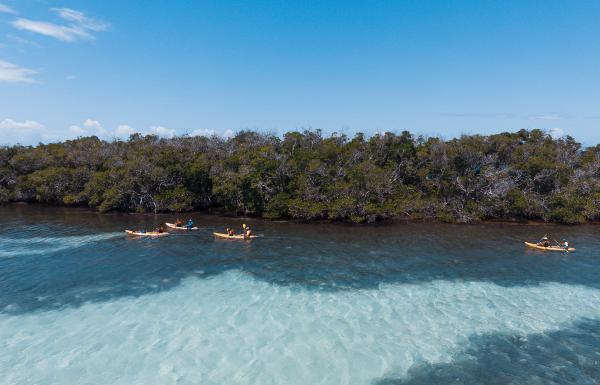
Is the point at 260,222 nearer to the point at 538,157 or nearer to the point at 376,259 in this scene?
the point at 376,259

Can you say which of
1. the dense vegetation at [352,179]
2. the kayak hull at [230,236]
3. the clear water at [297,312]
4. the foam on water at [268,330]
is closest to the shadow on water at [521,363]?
the clear water at [297,312]

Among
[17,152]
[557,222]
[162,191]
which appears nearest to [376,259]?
[557,222]

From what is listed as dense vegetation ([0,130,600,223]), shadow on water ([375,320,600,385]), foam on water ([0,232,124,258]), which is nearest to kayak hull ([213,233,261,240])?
dense vegetation ([0,130,600,223])

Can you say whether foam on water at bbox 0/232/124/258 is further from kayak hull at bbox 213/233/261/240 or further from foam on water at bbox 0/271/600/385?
foam on water at bbox 0/271/600/385

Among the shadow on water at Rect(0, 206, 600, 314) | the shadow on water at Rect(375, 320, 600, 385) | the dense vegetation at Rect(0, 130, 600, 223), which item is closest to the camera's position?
the shadow on water at Rect(375, 320, 600, 385)

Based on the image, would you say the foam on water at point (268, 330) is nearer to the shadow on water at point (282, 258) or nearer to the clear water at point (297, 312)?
the clear water at point (297, 312)

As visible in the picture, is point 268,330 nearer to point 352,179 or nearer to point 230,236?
point 230,236
